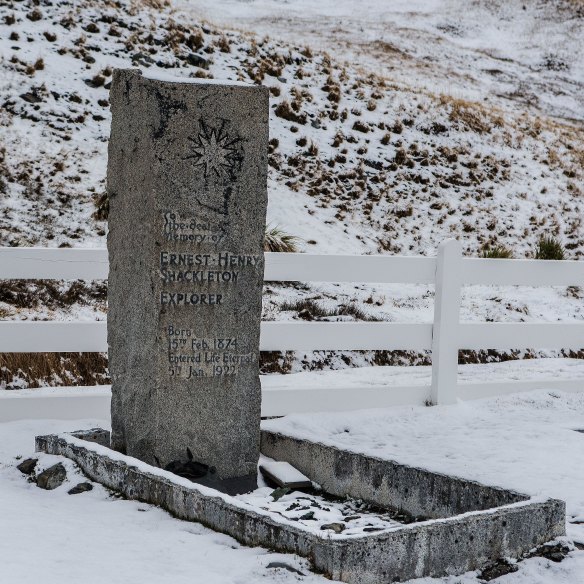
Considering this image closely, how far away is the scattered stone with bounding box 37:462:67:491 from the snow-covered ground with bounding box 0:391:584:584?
4cm

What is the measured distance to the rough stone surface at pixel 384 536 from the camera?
3.58m

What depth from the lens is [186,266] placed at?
521 cm

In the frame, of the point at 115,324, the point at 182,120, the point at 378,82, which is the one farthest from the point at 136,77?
the point at 378,82

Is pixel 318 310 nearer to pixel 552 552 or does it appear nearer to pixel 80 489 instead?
pixel 80 489

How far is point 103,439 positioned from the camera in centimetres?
591

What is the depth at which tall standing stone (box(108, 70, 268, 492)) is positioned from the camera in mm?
5172

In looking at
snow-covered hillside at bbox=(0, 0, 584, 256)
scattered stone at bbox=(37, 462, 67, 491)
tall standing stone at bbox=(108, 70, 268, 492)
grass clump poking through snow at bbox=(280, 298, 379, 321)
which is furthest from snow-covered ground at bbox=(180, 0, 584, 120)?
scattered stone at bbox=(37, 462, 67, 491)

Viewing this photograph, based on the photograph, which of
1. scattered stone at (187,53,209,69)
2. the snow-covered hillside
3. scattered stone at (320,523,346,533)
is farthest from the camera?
scattered stone at (187,53,209,69)

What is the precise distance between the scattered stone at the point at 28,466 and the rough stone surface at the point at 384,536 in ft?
2.91

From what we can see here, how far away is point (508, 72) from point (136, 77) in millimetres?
39695

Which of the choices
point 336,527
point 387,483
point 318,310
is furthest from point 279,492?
point 318,310

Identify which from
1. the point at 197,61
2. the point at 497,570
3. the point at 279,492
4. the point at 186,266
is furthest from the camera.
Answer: the point at 197,61

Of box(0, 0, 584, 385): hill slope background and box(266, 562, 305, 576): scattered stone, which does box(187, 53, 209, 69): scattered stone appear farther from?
box(266, 562, 305, 576): scattered stone

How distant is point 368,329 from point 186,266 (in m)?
2.88
